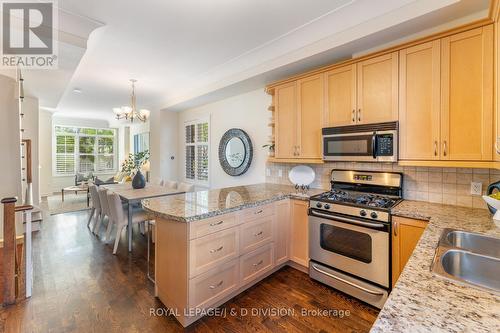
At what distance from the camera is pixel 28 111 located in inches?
185

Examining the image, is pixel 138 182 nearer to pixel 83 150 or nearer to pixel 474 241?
pixel 474 241

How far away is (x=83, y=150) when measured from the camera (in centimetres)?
891

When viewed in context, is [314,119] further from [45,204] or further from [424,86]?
[45,204]

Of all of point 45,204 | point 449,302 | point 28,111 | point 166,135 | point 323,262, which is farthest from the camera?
point 45,204

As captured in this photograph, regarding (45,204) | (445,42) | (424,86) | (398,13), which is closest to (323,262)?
(424,86)

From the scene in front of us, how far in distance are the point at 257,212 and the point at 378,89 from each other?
5.60 feet

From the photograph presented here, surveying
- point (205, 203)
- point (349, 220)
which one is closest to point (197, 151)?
point (205, 203)

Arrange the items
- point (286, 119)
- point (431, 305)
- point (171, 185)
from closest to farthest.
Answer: point (431, 305) < point (286, 119) < point (171, 185)

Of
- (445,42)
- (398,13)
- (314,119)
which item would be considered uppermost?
(398,13)

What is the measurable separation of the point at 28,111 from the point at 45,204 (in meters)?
2.89

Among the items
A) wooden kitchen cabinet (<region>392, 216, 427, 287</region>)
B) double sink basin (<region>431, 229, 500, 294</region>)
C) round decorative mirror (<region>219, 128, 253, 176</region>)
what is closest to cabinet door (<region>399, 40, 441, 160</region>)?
wooden kitchen cabinet (<region>392, 216, 427, 287</region>)

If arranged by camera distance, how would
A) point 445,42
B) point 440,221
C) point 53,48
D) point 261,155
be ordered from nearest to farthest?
point 440,221
point 445,42
point 53,48
point 261,155

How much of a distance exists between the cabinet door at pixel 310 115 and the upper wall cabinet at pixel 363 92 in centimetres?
11

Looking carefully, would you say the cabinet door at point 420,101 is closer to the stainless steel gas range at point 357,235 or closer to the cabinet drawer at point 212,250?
the stainless steel gas range at point 357,235
